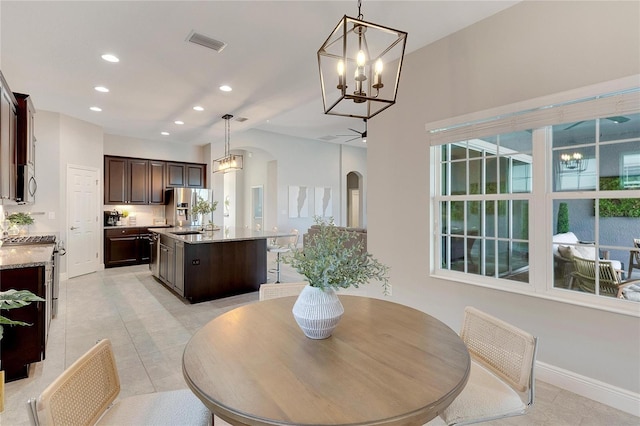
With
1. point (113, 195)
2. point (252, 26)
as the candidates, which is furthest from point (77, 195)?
point (252, 26)

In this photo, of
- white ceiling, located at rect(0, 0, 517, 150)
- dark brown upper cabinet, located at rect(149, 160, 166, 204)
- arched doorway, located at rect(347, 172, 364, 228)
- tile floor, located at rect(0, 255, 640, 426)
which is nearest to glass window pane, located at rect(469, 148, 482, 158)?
white ceiling, located at rect(0, 0, 517, 150)

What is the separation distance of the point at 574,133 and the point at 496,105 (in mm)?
602

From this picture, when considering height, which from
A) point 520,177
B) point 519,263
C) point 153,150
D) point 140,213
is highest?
point 153,150

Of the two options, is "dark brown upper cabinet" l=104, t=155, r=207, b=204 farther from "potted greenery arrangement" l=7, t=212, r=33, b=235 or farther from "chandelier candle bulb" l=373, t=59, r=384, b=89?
"chandelier candle bulb" l=373, t=59, r=384, b=89

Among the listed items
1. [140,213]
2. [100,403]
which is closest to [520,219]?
[100,403]

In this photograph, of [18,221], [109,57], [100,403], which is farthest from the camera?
[18,221]

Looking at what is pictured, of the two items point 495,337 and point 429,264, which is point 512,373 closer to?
point 495,337

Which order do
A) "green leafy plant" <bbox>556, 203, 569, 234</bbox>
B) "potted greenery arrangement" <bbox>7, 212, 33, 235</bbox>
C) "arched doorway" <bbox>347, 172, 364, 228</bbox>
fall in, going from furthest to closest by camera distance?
1. "arched doorway" <bbox>347, 172, 364, 228</bbox>
2. "potted greenery arrangement" <bbox>7, 212, 33, 235</bbox>
3. "green leafy plant" <bbox>556, 203, 569, 234</bbox>

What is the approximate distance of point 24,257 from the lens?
8.58ft

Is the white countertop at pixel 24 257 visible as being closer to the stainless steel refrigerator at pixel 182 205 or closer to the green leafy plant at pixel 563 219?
the stainless steel refrigerator at pixel 182 205

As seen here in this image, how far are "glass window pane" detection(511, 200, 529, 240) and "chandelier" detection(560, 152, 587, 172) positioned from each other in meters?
0.38

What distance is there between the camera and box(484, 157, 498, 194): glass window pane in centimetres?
280

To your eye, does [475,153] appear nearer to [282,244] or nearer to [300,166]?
[282,244]

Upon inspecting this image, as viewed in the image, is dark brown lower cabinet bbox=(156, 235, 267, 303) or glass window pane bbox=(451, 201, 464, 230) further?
dark brown lower cabinet bbox=(156, 235, 267, 303)
